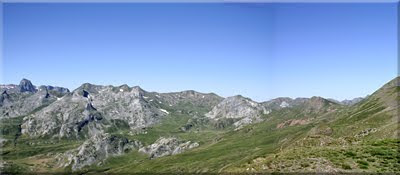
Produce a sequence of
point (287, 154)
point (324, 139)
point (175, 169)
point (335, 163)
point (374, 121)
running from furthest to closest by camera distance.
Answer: point (175, 169)
point (374, 121)
point (324, 139)
point (287, 154)
point (335, 163)

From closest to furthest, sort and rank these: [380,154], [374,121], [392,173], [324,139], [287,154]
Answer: [392,173]
[380,154]
[287,154]
[324,139]
[374,121]

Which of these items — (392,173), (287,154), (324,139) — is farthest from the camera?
(324,139)

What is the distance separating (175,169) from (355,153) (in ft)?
569

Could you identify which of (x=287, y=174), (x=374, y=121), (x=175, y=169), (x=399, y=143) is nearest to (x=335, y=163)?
(x=287, y=174)

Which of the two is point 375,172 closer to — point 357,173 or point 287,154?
point 357,173

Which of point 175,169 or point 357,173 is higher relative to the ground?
point 357,173

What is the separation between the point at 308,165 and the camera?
91.5 feet

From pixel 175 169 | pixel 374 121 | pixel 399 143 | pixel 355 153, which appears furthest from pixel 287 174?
pixel 175 169

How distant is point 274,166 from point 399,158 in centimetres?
922

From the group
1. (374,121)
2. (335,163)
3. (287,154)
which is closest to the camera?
(335,163)

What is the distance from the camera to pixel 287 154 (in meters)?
31.2

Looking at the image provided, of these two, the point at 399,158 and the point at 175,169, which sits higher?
the point at 399,158

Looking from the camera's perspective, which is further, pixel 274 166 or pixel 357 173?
pixel 274 166

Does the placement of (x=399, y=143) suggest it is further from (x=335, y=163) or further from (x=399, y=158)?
(x=335, y=163)
